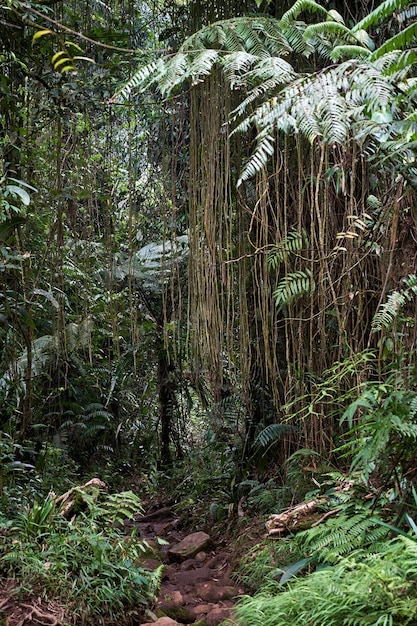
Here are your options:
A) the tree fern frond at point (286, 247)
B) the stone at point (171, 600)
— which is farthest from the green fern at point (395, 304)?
the stone at point (171, 600)

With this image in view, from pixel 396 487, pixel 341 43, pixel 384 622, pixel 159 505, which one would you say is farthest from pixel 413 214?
pixel 159 505

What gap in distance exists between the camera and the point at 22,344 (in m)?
4.73

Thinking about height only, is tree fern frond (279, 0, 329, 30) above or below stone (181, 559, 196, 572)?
above

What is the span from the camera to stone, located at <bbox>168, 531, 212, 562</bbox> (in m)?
3.60

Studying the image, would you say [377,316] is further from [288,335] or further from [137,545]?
[137,545]

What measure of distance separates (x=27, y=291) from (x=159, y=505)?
239cm

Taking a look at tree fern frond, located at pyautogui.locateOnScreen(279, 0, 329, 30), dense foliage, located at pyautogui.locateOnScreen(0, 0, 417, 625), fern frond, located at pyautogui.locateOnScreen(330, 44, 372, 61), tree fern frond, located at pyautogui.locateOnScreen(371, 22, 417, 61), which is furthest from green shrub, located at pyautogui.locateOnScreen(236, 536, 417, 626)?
tree fern frond, located at pyautogui.locateOnScreen(279, 0, 329, 30)

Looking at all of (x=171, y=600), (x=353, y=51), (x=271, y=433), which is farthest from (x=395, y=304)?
(x=171, y=600)

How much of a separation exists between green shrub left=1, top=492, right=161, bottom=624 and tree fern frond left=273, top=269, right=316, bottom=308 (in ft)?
3.87

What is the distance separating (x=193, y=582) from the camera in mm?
3203

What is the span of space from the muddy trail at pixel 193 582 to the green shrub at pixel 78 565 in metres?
0.15

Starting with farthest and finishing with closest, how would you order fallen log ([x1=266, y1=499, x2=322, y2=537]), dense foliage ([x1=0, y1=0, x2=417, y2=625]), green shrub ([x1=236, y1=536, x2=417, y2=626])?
fallen log ([x1=266, y1=499, x2=322, y2=537])
dense foliage ([x1=0, y1=0, x2=417, y2=625])
green shrub ([x1=236, y1=536, x2=417, y2=626])

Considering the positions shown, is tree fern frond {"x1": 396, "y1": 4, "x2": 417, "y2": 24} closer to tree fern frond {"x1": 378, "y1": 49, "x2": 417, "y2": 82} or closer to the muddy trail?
tree fern frond {"x1": 378, "y1": 49, "x2": 417, "y2": 82}

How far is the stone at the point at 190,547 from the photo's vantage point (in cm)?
360
